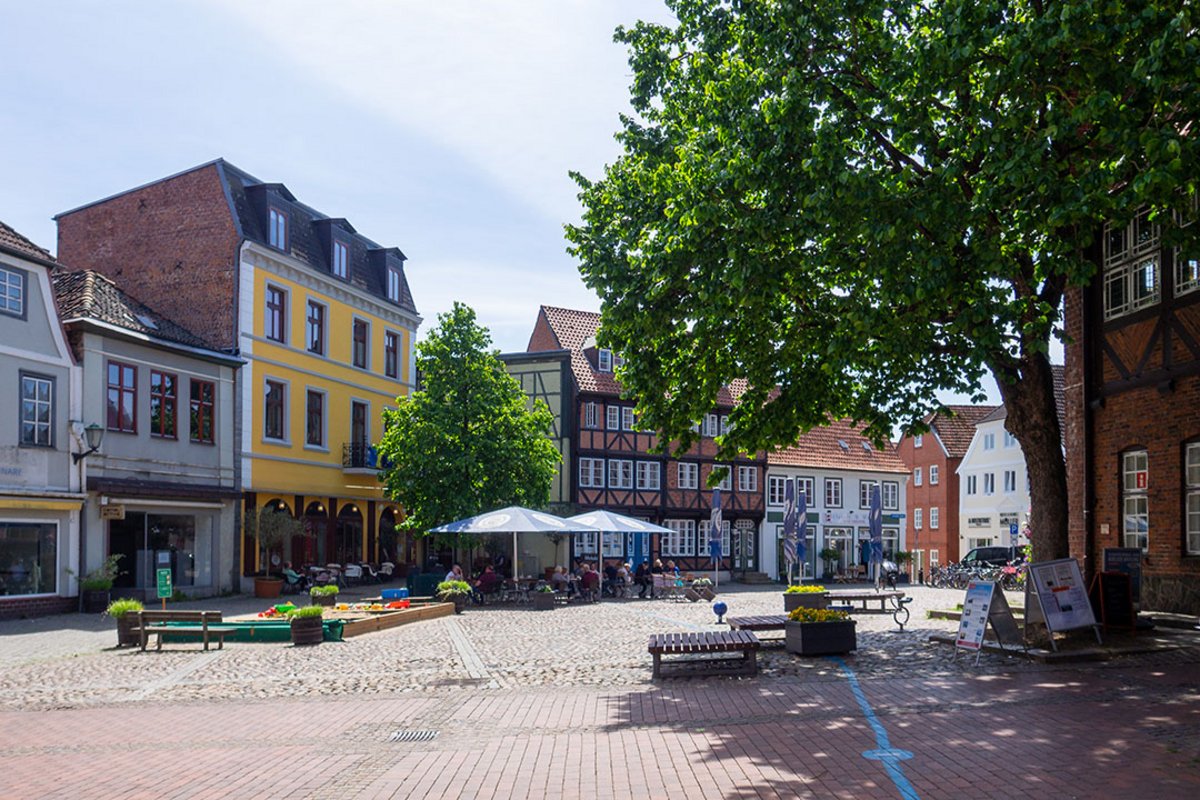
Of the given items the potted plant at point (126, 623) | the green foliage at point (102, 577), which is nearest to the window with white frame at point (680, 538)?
the green foliage at point (102, 577)

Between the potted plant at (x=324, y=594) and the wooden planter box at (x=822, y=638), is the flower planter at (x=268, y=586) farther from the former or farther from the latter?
the wooden planter box at (x=822, y=638)

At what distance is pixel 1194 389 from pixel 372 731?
44.0ft

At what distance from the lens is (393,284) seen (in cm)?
4197

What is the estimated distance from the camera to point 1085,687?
11.6 meters

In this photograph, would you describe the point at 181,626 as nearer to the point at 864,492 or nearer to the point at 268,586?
the point at 268,586

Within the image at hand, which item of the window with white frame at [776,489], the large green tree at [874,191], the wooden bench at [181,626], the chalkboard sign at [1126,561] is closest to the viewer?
the large green tree at [874,191]

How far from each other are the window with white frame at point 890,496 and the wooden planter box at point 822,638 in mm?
42916

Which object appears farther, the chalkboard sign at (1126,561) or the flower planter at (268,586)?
the flower planter at (268,586)

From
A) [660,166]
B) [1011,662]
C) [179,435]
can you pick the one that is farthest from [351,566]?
[1011,662]

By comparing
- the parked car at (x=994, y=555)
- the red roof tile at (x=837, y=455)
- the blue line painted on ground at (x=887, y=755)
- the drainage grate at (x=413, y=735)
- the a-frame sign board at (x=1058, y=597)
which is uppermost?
the red roof tile at (x=837, y=455)

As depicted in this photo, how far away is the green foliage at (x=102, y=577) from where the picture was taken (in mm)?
25094

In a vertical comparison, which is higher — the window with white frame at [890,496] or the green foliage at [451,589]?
the window with white frame at [890,496]

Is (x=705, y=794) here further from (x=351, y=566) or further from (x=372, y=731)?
(x=351, y=566)

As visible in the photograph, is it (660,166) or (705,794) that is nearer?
(705,794)
